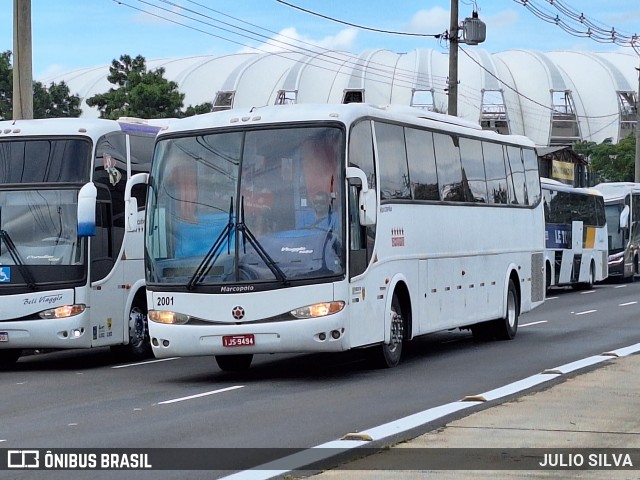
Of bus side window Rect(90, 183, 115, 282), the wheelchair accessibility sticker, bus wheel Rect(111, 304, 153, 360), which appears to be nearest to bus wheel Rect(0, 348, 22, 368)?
bus wheel Rect(111, 304, 153, 360)

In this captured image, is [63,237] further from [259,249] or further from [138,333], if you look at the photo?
[259,249]

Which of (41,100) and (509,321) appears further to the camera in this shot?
(41,100)

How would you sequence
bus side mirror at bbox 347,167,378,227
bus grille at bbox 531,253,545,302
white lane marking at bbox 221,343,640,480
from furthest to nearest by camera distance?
bus grille at bbox 531,253,545,302 → bus side mirror at bbox 347,167,378,227 → white lane marking at bbox 221,343,640,480

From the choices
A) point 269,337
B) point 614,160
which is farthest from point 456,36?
point 614,160

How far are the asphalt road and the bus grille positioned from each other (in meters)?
1.02

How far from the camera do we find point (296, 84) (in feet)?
344

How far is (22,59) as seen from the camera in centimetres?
2373

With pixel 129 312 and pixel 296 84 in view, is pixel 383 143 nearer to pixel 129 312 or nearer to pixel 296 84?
pixel 129 312

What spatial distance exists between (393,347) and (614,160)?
70.9 metres

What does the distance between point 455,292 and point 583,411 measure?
7.93 meters

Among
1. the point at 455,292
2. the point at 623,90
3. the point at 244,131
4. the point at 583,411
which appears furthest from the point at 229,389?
the point at 623,90

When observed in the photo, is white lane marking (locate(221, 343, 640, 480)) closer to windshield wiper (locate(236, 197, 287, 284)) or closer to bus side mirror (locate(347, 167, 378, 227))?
bus side mirror (locate(347, 167, 378, 227))

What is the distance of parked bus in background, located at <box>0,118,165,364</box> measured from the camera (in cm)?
1820

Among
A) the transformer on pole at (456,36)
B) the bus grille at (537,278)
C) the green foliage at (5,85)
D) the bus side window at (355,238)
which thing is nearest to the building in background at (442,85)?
the green foliage at (5,85)
